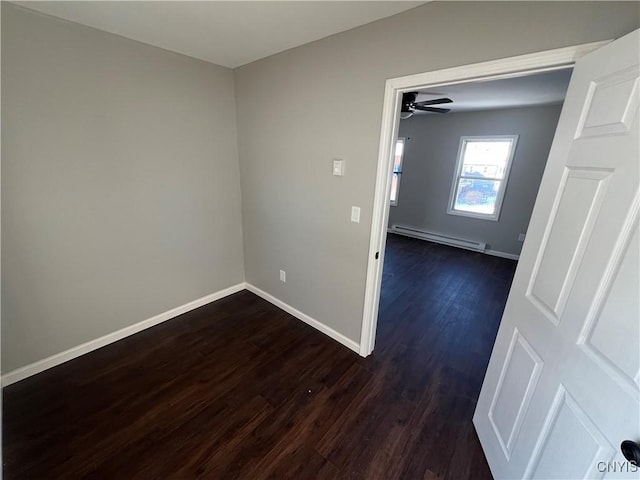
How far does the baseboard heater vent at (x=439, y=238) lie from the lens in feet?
16.0

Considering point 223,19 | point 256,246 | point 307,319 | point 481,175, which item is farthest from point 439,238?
→ point 223,19

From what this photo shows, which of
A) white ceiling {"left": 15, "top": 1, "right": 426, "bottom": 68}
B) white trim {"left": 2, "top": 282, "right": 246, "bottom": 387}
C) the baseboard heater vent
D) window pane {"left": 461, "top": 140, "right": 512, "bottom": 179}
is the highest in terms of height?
white ceiling {"left": 15, "top": 1, "right": 426, "bottom": 68}

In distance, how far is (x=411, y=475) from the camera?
4.49 ft

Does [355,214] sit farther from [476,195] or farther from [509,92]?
[476,195]

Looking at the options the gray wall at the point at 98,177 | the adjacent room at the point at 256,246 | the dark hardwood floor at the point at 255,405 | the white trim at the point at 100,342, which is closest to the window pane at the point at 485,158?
the adjacent room at the point at 256,246

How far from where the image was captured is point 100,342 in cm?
217

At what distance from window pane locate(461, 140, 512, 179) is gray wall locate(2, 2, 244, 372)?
4227mm

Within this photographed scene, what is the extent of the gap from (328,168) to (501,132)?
394 cm

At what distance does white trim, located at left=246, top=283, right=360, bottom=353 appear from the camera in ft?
7.45

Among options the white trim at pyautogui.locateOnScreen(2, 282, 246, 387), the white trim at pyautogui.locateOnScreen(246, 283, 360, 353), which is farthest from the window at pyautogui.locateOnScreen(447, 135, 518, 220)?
the white trim at pyautogui.locateOnScreen(2, 282, 246, 387)

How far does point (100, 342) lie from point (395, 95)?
293 centimetres

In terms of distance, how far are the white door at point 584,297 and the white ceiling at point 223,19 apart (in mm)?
1065

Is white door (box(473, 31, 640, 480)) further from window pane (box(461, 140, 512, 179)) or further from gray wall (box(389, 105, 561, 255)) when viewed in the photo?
window pane (box(461, 140, 512, 179))

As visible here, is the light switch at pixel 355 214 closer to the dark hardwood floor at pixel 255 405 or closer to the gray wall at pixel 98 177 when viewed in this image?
the dark hardwood floor at pixel 255 405
